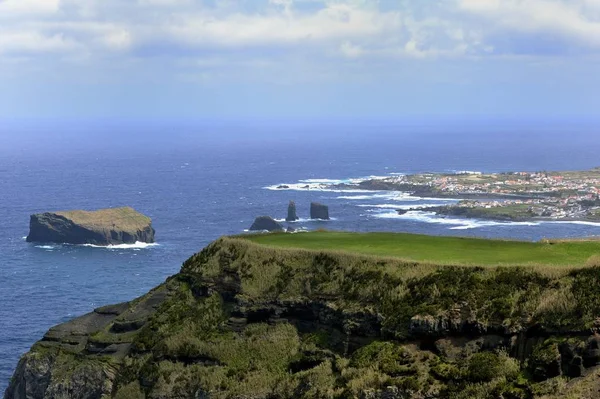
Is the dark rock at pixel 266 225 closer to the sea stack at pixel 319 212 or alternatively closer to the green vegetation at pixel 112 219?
the sea stack at pixel 319 212

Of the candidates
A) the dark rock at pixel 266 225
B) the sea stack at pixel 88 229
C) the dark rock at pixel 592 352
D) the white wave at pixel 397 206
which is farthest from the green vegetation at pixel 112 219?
the dark rock at pixel 592 352

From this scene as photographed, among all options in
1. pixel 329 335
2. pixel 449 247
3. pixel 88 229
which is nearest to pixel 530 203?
pixel 88 229

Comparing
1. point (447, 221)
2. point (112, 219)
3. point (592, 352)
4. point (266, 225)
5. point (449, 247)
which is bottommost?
point (266, 225)

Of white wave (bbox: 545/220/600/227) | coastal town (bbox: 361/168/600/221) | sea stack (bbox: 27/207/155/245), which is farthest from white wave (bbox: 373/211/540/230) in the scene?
sea stack (bbox: 27/207/155/245)

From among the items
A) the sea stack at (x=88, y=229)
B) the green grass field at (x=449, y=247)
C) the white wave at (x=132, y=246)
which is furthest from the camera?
the sea stack at (x=88, y=229)

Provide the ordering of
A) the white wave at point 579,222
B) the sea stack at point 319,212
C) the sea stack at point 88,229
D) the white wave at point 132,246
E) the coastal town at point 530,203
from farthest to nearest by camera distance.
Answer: the coastal town at point 530,203 < the sea stack at point 319,212 < the white wave at point 579,222 < the sea stack at point 88,229 < the white wave at point 132,246

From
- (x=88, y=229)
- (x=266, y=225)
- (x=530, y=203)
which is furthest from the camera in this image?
(x=530, y=203)

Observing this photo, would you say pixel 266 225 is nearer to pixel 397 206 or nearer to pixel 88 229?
pixel 88 229

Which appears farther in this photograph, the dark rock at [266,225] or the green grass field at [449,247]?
the dark rock at [266,225]
